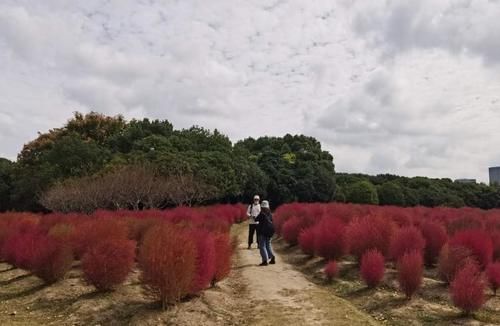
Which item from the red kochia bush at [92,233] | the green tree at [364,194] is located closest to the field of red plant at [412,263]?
the red kochia bush at [92,233]

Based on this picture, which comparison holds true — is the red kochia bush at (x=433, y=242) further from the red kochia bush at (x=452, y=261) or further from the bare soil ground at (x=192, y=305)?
the bare soil ground at (x=192, y=305)

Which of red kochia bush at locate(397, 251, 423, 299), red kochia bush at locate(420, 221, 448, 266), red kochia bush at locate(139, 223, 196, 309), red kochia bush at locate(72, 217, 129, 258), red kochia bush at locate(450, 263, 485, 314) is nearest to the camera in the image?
red kochia bush at locate(139, 223, 196, 309)

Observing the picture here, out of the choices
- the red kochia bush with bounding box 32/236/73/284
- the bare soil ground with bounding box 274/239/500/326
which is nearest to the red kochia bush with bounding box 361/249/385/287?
the bare soil ground with bounding box 274/239/500/326

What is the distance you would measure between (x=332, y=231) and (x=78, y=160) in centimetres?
2876

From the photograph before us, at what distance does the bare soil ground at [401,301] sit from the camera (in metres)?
8.27

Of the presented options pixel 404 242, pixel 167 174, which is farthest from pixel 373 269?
pixel 167 174

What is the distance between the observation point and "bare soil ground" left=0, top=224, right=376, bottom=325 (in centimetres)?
789

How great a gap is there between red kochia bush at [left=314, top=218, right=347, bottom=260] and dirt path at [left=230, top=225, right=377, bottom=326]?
3.54ft

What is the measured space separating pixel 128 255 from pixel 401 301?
5.15 meters

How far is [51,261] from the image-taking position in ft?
34.8

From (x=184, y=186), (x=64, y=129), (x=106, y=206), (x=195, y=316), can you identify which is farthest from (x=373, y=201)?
(x=195, y=316)

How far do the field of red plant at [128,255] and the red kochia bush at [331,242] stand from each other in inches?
132

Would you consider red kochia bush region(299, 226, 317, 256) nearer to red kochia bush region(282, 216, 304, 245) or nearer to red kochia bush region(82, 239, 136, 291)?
red kochia bush region(282, 216, 304, 245)

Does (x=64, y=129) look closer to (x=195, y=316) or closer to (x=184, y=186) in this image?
(x=184, y=186)
